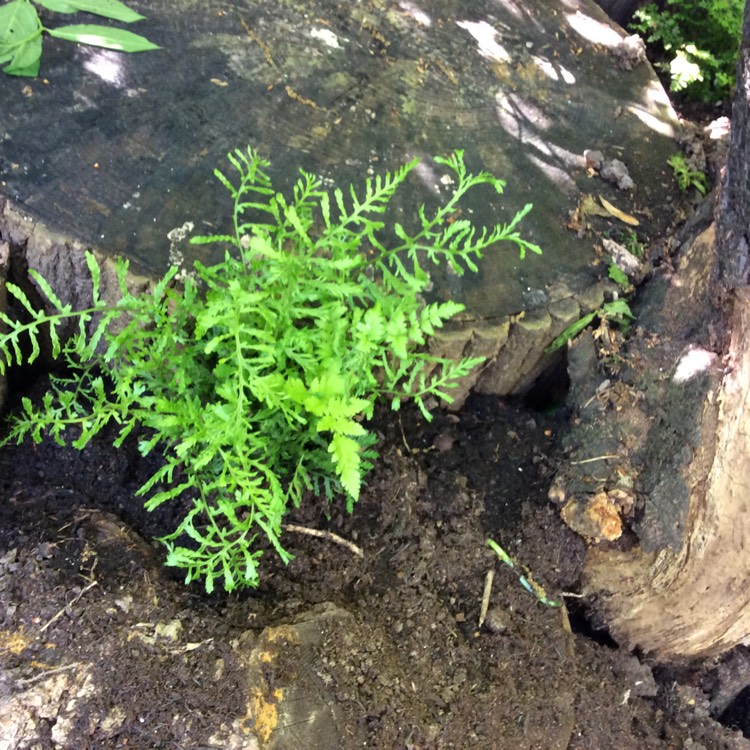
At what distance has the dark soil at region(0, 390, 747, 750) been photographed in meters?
1.58

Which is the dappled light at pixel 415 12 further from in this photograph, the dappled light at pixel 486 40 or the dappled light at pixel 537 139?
the dappled light at pixel 537 139

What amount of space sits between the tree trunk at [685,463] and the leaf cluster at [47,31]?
1728 mm

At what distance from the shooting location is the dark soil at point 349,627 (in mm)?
1577

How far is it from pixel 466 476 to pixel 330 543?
0.52 meters

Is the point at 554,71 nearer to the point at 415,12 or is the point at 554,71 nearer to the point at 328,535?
the point at 415,12

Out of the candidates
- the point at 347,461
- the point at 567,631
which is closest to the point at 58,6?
the point at 347,461

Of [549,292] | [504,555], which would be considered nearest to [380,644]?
[504,555]

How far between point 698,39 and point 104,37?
2735 millimetres

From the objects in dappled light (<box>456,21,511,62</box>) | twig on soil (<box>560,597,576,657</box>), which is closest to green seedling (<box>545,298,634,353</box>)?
twig on soil (<box>560,597,576,657</box>)

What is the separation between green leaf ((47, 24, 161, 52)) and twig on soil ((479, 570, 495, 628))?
1.92 meters

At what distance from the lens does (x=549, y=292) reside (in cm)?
214

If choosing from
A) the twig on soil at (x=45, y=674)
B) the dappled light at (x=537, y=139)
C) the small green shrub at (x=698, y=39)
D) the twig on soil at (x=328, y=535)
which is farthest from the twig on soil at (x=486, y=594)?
the small green shrub at (x=698, y=39)

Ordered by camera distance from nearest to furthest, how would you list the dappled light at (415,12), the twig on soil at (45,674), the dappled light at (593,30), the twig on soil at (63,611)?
the twig on soil at (45,674), the twig on soil at (63,611), the dappled light at (415,12), the dappled light at (593,30)

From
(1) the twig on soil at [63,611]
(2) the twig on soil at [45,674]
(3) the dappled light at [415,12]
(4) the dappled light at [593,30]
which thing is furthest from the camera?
(4) the dappled light at [593,30]
